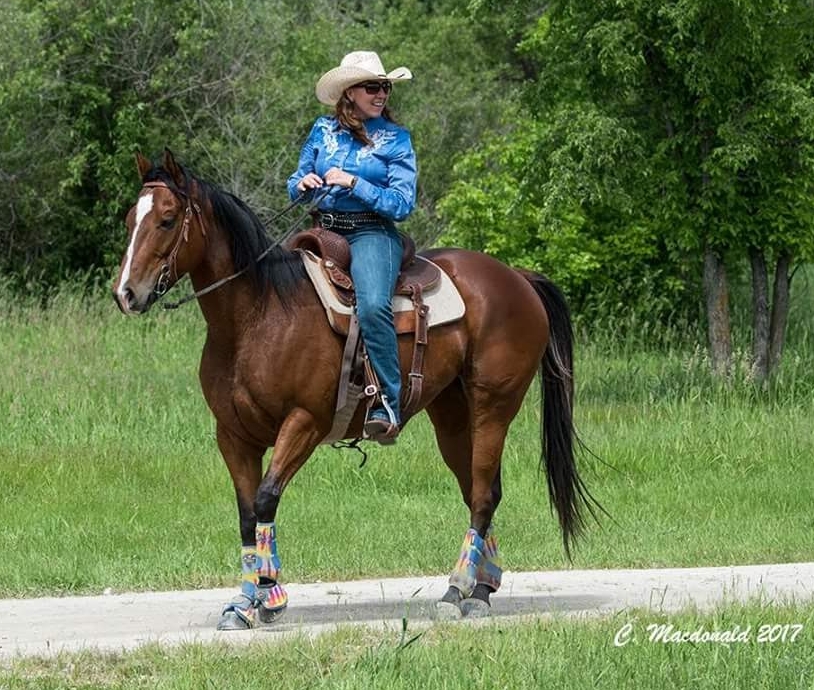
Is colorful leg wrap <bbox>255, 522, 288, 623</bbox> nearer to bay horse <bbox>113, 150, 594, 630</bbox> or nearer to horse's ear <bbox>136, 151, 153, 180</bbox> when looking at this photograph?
bay horse <bbox>113, 150, 594, 630</bbox>

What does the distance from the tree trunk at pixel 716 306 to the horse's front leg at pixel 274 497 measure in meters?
11.2

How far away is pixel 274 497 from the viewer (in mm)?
8094

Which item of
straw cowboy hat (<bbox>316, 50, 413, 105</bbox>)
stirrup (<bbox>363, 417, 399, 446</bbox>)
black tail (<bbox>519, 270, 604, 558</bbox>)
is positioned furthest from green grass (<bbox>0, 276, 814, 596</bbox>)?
straw cowboy hat (<bbox>316, 50, 413, 105</bbox>)

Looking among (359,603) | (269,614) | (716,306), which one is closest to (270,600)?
(269,614)

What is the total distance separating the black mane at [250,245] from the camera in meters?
8.20

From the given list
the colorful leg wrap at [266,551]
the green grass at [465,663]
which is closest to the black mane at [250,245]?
the colorful leg wrap at [266,551]

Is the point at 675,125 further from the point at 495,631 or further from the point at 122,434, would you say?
the point at 495,631

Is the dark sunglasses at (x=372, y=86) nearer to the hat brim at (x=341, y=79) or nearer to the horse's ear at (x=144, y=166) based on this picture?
the hat brim at (x=341, y=79)

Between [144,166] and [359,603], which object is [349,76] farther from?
[359,603]

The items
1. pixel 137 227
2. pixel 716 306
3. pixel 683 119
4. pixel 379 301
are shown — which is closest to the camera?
pixel 137 227

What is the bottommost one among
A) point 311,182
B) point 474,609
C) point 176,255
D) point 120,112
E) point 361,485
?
point 361,485

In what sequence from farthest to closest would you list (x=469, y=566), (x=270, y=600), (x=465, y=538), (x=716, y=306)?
(x=716, y=306) < (x=465, y=538) < (x=469, y=566) < (x=270, y=600)

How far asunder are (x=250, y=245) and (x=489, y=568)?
2215mm

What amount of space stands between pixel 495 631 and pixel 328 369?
161cm
